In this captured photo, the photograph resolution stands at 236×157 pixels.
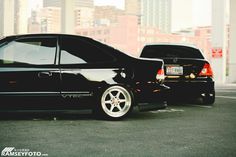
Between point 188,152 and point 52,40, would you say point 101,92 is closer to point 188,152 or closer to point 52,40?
point 52,40

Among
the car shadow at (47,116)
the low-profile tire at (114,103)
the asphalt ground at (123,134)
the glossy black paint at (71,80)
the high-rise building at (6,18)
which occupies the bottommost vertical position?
the car shadow at (47,116)

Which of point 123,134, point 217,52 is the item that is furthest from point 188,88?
point 217,52

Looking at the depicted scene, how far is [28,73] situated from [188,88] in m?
3.52

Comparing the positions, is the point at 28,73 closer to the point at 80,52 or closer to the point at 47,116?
the point at 80,52

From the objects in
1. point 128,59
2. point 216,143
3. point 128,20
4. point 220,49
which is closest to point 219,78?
point 220,49

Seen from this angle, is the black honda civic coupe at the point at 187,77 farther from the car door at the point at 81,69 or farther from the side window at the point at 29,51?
the side window at the point at 29,51

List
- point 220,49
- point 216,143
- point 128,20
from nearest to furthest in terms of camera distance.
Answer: point 216,143 < point 220,49 < point 128,20

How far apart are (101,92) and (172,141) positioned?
1917 millimetres

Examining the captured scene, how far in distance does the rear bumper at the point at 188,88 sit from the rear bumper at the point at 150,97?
1580 mm

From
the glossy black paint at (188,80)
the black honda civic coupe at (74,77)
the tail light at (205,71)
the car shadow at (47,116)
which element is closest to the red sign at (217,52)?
the glossy black paint at (188,80)

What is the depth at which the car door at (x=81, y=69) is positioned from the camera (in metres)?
6.35

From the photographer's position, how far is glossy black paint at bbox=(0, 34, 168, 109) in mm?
6234

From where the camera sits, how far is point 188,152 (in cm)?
418

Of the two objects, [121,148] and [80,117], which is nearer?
[121,148]
